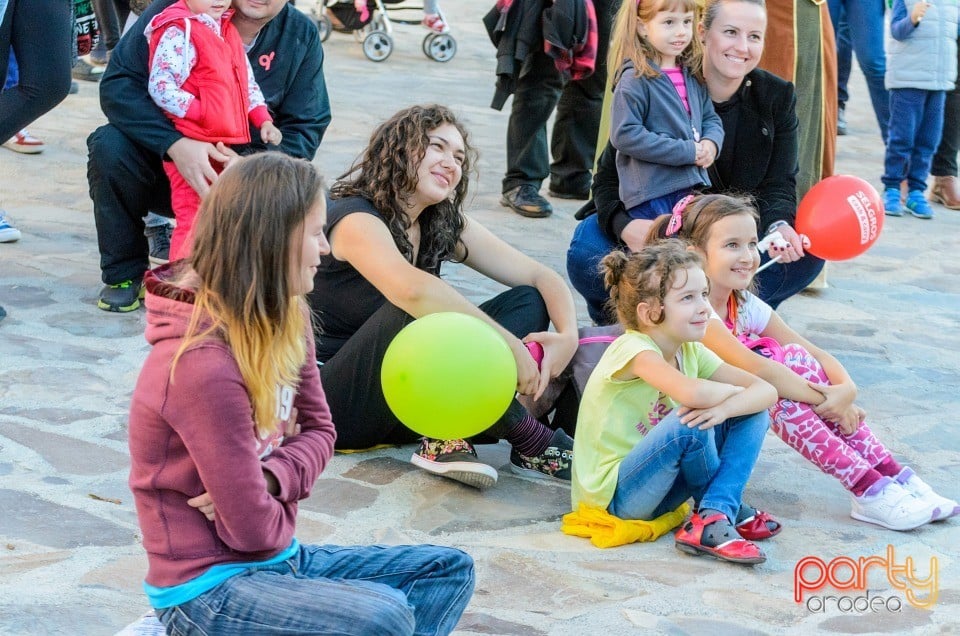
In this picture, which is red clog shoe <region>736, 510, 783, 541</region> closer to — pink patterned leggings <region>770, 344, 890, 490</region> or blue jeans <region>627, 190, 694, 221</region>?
pink patterned leggings <region>770, 344, 890, 490</region>

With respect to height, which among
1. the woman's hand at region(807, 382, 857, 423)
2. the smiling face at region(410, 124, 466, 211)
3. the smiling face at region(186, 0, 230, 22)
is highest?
the smiling face at region(186, 0, 230, 22)

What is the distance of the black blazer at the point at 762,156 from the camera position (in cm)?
447

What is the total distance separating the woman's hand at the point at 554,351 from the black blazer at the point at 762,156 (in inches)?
34.1

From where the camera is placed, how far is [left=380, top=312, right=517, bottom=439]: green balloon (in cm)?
310

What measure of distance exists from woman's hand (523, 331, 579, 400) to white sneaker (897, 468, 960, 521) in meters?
0.99

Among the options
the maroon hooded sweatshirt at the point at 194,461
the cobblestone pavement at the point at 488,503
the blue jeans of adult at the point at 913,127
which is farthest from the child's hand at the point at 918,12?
the maroon hooded sweatshirt at the point at 194,461

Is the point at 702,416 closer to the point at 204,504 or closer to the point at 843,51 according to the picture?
the point at 204,504

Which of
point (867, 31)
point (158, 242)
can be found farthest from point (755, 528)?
point (867, 31)

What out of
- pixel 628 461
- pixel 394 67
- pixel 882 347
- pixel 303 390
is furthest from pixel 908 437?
pixel 394 67

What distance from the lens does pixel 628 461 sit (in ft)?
10.6

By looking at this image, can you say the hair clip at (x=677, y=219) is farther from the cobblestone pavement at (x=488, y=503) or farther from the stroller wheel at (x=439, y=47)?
the stroller wheel at (x=439, y=47)

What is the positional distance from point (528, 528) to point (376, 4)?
8181mm

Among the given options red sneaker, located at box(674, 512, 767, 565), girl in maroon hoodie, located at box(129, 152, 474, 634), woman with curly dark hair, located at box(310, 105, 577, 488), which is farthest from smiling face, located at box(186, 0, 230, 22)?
red sneaker, located at box(674, 512, 767, 565)

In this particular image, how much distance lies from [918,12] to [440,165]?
4.68 metres
